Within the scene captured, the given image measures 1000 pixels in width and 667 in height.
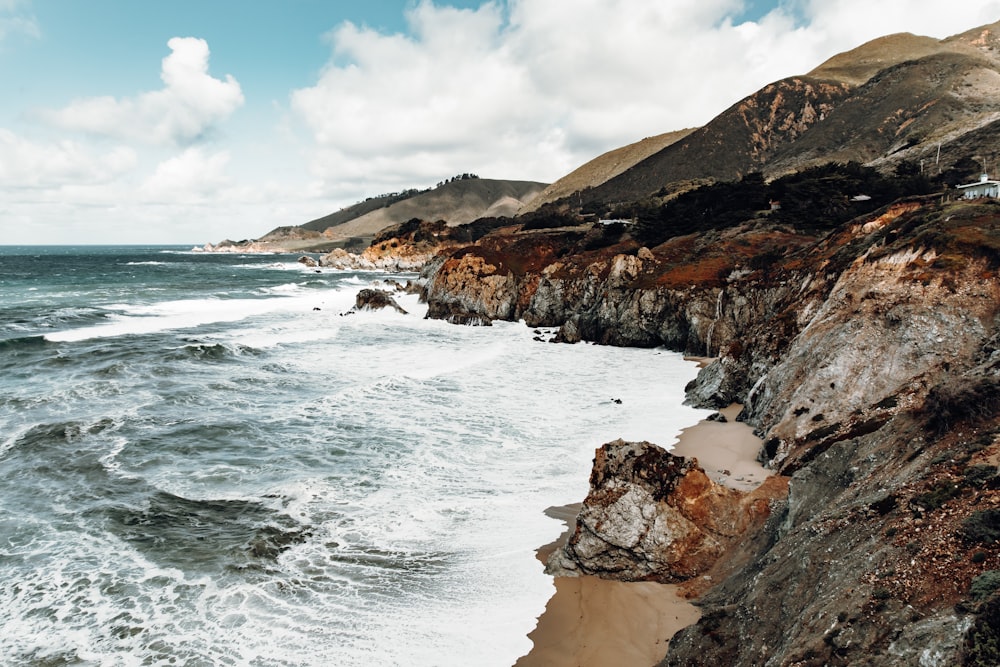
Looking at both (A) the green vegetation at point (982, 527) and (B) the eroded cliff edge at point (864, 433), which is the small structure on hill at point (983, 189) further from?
(A) the green vegetation at point (982, 527)

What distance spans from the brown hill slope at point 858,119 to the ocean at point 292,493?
211ft

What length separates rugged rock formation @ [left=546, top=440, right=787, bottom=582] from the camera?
10.5 meters

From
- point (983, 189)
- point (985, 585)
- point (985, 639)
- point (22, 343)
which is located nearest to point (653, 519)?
point (985, 585)

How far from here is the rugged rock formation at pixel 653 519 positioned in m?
10.5

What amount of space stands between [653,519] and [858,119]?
448ft

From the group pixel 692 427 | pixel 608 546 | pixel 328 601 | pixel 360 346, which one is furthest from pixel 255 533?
pixel 360 346

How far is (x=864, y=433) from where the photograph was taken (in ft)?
37.8

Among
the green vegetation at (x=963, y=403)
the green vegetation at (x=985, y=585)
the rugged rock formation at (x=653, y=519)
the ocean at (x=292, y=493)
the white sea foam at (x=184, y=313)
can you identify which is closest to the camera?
the green vegetation at (x=985, y=585)

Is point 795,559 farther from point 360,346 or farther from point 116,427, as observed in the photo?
point 360,346

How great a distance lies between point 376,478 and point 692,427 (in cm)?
1110

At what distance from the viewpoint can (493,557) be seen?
11906mm

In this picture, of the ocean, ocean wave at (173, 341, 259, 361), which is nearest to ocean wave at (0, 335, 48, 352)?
the ocean

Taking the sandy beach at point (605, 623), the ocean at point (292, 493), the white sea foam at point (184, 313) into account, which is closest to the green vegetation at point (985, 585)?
the sandy beach at point (605, 623)

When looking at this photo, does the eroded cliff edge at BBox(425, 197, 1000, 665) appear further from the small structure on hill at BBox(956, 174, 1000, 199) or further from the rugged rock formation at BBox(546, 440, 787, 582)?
the small structure on hill at BBox(956, 174, 1000, 199)
